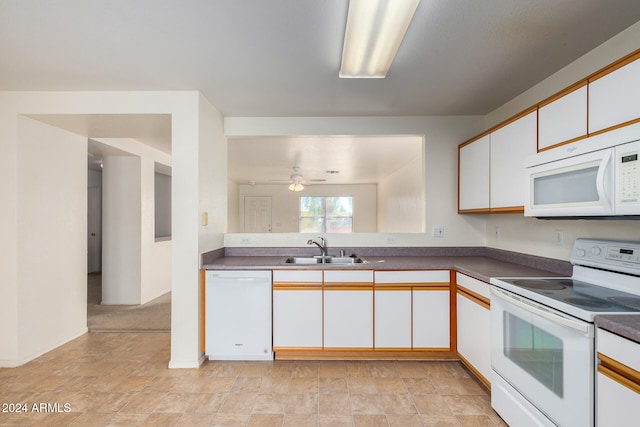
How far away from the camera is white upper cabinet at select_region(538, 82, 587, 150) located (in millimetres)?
1668

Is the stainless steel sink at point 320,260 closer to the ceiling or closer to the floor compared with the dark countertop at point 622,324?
closer to the floor

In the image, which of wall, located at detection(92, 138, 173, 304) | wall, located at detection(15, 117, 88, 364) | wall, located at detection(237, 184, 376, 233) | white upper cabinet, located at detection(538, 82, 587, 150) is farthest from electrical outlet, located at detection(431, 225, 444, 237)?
wall, located at detection(237, 184, 376, 233)

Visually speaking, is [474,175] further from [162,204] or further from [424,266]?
[162,204]

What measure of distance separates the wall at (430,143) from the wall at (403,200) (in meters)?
1.30

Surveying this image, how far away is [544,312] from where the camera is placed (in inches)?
59.4

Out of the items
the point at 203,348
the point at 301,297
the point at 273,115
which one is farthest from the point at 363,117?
the point at 203,348

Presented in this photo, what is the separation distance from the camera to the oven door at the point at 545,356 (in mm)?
1317

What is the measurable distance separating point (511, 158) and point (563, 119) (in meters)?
0.50

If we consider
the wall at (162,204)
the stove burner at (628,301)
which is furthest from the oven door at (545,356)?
the wall at (162,204)

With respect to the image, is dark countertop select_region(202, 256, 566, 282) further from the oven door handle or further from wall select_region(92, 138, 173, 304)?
wall select_region(92, 138, 173, 304)

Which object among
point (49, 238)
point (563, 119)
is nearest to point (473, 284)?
point (563, 119)

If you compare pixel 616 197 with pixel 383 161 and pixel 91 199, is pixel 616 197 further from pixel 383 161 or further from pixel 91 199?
pixel 91 199

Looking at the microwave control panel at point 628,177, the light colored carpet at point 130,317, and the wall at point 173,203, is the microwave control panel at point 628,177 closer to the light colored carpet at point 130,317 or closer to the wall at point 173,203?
the wall at point 173,203

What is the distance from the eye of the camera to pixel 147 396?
2.17m
